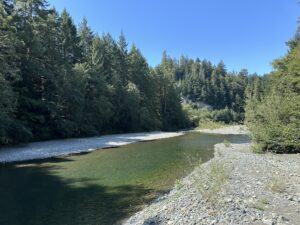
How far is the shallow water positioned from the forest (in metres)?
8.22

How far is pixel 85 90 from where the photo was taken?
42.9 metres

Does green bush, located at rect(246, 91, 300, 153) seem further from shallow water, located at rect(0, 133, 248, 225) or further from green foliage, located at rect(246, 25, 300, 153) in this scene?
shallow water, located at rect(0, 133, 248, 225)

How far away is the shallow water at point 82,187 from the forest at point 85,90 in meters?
8.22

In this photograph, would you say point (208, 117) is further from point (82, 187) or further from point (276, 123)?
point (82, 187)

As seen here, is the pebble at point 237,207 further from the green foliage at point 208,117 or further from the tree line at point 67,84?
the green foliage at point 208,117

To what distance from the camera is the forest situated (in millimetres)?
24688

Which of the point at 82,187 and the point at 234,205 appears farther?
the point at 82,187

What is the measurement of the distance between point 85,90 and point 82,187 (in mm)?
30649

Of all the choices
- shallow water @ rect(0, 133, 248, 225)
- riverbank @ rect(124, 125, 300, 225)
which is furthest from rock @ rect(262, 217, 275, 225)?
shallow water @ rect(0, 133, 248, 225)

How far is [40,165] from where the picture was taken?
64.6 feet

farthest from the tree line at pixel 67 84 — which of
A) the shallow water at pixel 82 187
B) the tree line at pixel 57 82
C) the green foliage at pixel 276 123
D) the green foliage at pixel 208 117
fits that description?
the shallow water at pixel 82 187

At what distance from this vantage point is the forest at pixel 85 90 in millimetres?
24688

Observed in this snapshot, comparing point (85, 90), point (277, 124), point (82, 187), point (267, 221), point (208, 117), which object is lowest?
point (82, 187)

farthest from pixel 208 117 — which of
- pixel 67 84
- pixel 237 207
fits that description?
pixel 237 207
